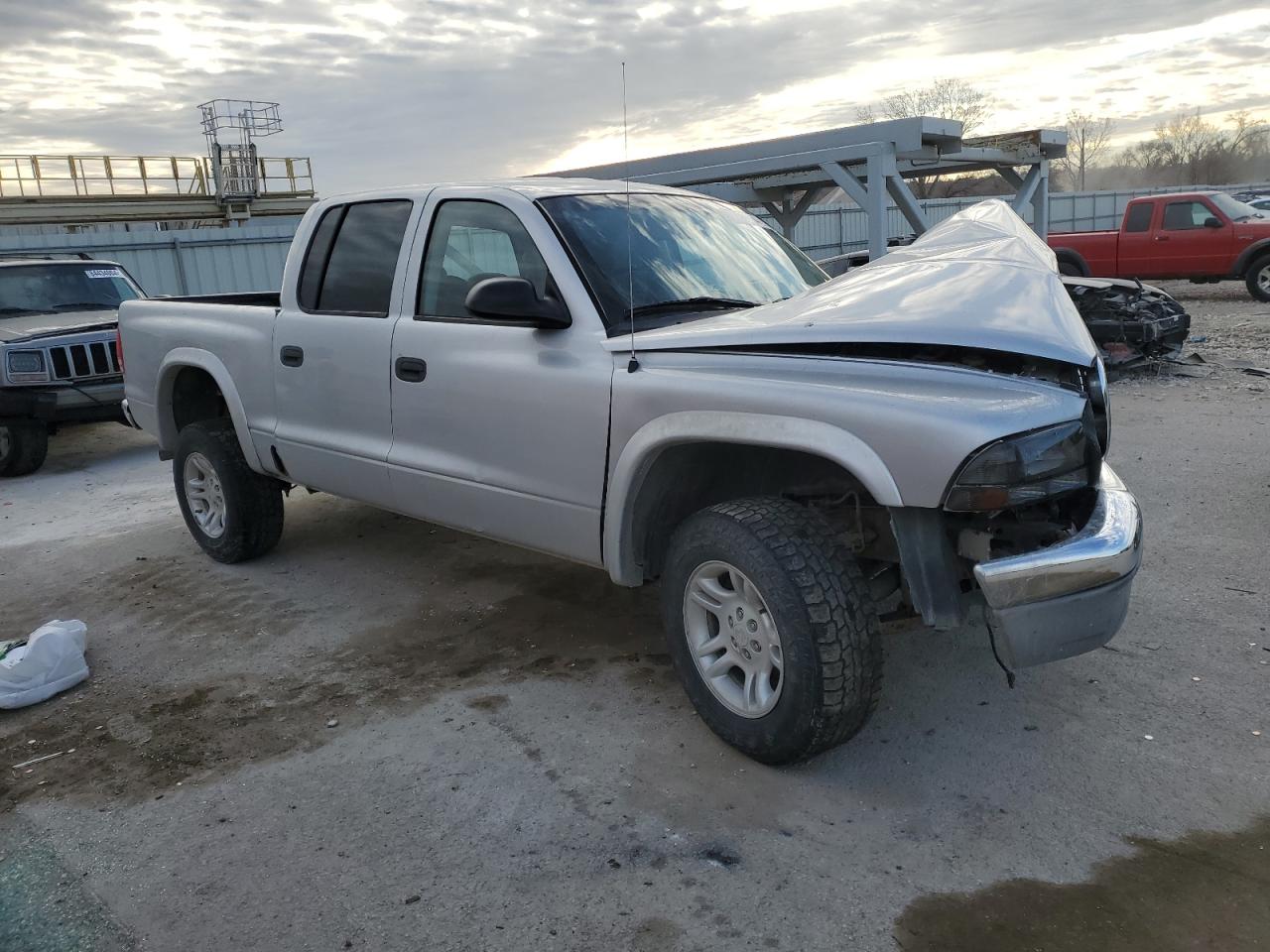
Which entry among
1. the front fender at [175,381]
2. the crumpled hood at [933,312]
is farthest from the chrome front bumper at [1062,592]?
the front fender at [175,381]

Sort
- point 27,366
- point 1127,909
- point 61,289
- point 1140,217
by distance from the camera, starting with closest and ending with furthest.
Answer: point 1127,909 → point 27,366 → point 61,289 → point 1140,217

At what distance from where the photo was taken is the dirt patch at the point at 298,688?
3.56 meters

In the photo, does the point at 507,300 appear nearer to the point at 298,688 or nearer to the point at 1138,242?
the point at 298,688

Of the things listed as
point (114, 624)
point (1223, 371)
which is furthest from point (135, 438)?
point (1223, 371)

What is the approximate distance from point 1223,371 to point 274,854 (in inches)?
427

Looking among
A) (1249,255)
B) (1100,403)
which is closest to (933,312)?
(1100,403)

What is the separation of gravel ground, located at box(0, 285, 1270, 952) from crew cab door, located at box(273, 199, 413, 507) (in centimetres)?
77

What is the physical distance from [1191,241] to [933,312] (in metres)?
16.5

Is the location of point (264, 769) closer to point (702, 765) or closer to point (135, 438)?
point (702, 765)

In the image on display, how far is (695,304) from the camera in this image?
391 cm

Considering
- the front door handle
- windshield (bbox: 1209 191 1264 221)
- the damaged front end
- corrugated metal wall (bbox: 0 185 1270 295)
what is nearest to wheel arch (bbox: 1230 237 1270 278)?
windshield (bbox: 1209 191 1264 221)

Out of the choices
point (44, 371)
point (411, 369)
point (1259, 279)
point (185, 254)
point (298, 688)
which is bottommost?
point (298, 688)

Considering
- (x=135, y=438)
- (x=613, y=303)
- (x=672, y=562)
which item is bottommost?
(x=135, y=438)

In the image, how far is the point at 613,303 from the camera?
3740mm
